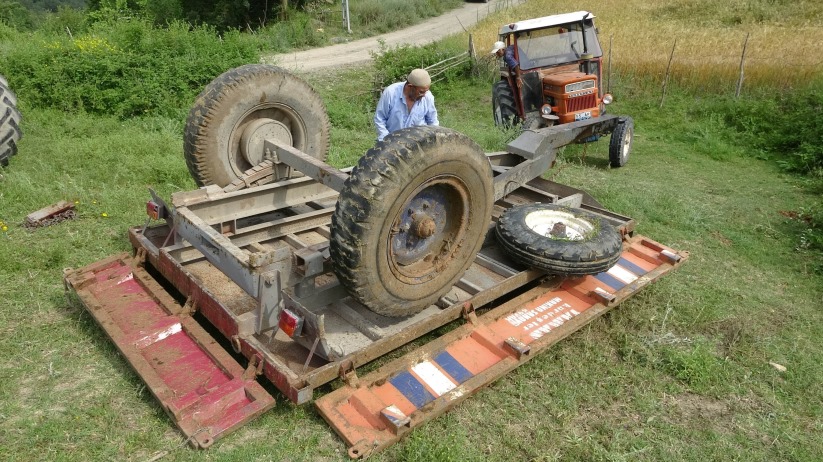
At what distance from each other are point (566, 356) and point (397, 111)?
95.4 inches

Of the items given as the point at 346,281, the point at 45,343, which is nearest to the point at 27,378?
the point at 45,343

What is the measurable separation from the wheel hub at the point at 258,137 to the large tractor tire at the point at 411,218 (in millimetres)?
1830

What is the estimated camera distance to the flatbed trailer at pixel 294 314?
3.19 metres

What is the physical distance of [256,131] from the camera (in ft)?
15.9

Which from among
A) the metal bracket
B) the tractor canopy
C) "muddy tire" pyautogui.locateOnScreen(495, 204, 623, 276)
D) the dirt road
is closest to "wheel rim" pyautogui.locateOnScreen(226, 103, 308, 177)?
the metal bracket

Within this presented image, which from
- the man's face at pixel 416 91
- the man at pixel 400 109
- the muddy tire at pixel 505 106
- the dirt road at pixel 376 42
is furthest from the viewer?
the dirt road at pixel 376 42

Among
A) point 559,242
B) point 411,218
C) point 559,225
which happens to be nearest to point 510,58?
point 559,225

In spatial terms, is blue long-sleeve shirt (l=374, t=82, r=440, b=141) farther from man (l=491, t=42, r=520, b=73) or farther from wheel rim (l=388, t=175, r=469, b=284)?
man (l=491, t=42, r=520, b=73)

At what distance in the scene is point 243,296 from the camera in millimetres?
4113

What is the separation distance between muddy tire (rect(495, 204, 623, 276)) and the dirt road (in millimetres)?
9744

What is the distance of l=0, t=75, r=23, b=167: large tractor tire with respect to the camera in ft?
22.9

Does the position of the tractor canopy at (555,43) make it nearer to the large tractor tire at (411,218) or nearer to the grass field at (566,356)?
the grass field at (566,356)

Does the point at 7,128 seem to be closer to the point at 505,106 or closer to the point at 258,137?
the point at 258,137

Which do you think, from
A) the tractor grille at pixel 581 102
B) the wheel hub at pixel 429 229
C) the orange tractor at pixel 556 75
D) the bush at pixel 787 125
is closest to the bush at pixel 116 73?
the orange tractor at pixel 556 75
